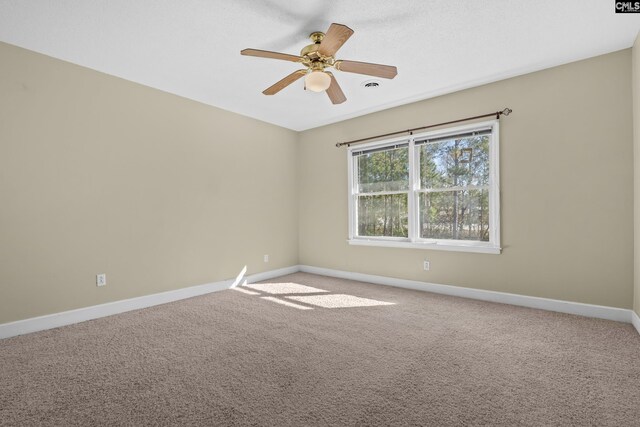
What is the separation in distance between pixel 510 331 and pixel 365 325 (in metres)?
1.26

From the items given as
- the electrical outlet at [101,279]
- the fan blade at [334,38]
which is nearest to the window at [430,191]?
the fan blade at [334,38]

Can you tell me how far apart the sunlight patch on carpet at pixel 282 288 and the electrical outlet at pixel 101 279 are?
1.75m

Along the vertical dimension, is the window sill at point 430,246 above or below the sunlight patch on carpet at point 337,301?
above

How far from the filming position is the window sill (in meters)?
3.51

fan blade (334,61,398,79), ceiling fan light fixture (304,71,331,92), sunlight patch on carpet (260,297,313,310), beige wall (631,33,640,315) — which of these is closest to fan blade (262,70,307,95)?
ceiling fan light fixture (304,71,331,92)

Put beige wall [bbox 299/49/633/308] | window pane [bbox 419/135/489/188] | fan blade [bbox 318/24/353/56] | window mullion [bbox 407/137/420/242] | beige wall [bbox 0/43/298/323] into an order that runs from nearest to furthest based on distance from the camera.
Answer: fan blade [bbox 318/24/353/56]
beige wall [bbox 0/43/298/323]
beige wall [bbox 299/49/633/308]
window pane [bbox 419/135/489/188]
window mullion [bbox 407/137/420/242]

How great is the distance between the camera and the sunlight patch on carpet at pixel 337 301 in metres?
3.46

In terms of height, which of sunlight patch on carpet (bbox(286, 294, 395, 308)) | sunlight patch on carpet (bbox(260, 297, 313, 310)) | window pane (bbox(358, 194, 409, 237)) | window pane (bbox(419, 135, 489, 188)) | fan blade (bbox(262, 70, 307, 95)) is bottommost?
sunlight patch on carpet (bbox(260, 297, 313, 310))

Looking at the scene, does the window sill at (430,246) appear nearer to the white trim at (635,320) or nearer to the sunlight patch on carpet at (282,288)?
the sunlight patch on carpet at (282,288)

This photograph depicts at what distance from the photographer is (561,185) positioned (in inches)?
121

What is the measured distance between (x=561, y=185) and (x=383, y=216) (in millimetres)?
2116

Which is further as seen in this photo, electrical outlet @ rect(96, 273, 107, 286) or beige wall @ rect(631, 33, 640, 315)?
electrical outlet @ rect(96, 273, 107, 286)

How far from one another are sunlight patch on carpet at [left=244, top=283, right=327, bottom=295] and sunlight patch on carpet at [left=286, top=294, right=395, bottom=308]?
0.26 meters

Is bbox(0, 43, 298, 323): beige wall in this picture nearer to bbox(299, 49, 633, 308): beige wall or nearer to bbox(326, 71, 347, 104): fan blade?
bbox(326, 71, 347, 104): fan blade
